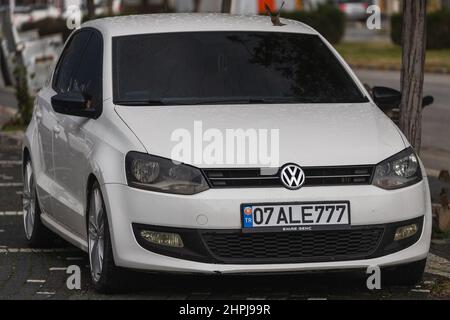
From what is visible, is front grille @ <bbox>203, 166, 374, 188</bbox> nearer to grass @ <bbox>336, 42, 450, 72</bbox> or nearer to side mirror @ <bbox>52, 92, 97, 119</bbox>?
side mirror @ <bbox>52, 92, 97, 119</bbox>

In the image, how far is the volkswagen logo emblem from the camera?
24.5ft

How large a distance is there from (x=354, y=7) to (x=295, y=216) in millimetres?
64025

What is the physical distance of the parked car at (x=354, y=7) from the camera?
7025cm

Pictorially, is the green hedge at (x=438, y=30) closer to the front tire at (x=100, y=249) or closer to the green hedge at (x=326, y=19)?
the green hedge at (x=326, y=19)

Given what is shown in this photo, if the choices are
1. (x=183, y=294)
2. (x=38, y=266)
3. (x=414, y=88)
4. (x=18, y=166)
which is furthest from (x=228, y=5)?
(x=183, y=294)

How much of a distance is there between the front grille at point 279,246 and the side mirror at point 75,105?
1356mm

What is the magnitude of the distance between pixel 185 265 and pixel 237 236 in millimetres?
314

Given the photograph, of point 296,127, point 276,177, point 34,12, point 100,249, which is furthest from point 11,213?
point 34,12

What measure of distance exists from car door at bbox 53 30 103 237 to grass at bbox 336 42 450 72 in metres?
24.0

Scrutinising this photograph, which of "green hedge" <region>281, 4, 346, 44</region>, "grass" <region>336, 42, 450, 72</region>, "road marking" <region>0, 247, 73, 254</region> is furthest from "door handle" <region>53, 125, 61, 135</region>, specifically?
"green hedge" <region>281, 4, 346, 44</region>

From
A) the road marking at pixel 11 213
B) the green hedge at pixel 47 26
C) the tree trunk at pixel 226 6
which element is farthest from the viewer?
the green hedge at pixel 47 26

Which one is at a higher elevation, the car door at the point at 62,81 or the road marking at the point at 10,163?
→ the car door at the point at 62,81

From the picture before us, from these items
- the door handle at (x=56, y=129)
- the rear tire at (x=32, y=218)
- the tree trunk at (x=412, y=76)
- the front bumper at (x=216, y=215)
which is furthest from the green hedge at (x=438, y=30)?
the front bumper at (x=216, y=215)

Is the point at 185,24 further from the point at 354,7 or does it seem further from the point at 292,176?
the point at 354,7
